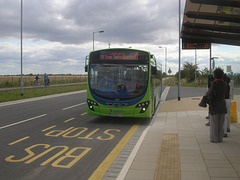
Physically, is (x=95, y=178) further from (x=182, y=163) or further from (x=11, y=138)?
(x=11, y=138)

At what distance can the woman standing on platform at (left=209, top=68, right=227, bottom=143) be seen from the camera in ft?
22.7

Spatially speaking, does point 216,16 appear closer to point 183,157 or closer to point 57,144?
point 183,157

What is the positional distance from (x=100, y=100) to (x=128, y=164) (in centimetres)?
527

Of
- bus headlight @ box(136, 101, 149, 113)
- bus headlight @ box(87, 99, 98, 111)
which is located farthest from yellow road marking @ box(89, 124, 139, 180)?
bus headlight @ box(87, 99, 98, 111)

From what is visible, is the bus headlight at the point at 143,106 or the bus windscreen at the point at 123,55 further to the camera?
the bus windscreen at the point at 123,55

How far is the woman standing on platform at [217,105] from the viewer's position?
6924 mm

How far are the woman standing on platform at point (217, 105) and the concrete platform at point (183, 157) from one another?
10.9 inches

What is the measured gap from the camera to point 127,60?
34.7 ft

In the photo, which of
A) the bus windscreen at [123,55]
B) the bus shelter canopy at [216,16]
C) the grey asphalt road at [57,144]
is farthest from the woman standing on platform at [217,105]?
the bus windscreen at [123,55]

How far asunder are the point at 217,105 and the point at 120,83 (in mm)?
4237

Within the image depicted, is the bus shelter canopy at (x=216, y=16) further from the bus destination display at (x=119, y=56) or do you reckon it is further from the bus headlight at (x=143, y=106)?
the bus headlight at (x=143, y=106)

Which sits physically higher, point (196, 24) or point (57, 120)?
point (196, 24)

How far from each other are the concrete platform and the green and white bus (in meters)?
1.74

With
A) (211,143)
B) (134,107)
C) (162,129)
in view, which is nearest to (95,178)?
(211,143)
